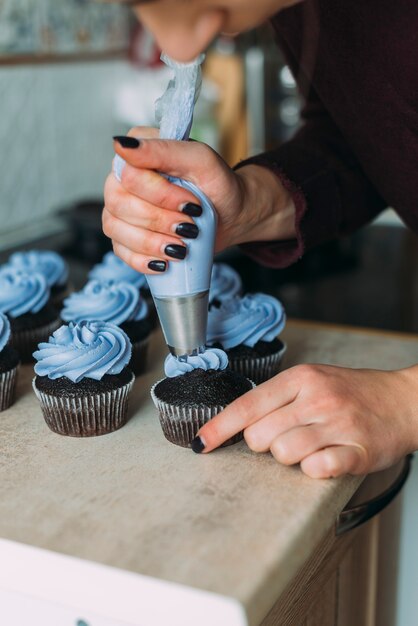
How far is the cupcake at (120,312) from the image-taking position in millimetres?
1270

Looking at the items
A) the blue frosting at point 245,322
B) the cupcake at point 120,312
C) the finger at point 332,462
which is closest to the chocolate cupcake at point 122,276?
the cupcake at point 120,312

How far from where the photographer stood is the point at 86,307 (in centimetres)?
127

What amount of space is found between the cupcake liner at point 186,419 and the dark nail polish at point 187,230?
8.8 inches

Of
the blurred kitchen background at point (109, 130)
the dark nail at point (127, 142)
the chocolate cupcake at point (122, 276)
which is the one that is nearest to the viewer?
the dark nail at point (127, 142)

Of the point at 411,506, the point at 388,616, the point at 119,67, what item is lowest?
the point at 388,616

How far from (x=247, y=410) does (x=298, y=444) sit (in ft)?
0.26

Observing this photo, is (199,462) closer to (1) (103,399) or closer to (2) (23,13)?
(1) (103,399)

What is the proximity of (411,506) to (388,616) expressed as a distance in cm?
23

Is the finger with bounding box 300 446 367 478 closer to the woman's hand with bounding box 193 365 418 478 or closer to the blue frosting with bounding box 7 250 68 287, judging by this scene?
the woman's hand with bounding box 193 365 418 478

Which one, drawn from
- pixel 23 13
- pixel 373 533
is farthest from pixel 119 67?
pixel 373 533

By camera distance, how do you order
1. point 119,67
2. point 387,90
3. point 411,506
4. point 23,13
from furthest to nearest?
point 119,67, point 23,13, point 411,506, point 387,90

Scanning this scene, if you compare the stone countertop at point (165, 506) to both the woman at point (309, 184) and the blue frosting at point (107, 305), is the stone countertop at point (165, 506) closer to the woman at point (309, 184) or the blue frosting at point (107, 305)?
the woman at point (309, 184)

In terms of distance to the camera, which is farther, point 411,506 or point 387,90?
point 411,506

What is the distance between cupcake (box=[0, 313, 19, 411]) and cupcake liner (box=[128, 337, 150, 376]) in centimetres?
18
